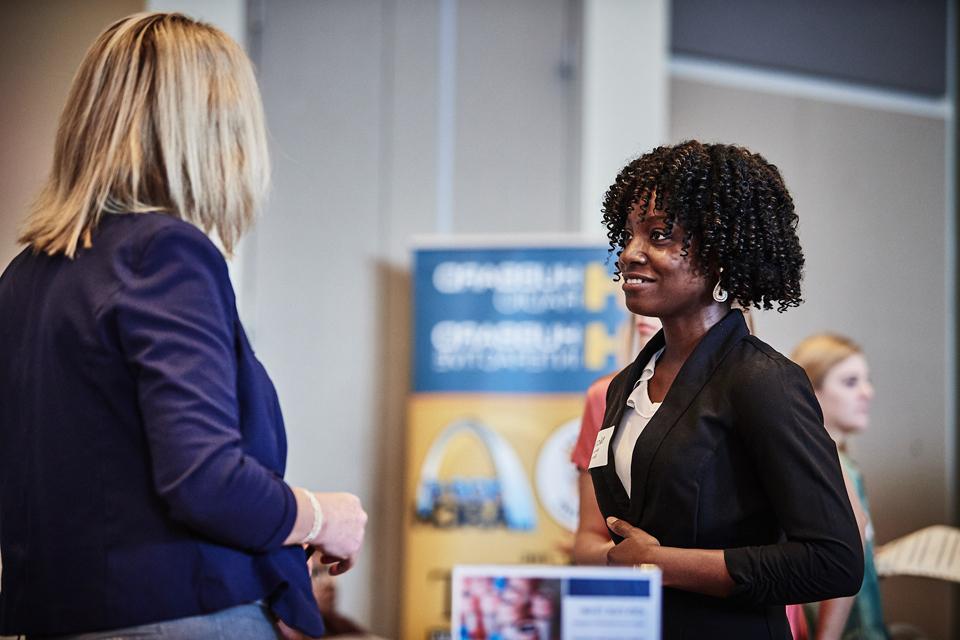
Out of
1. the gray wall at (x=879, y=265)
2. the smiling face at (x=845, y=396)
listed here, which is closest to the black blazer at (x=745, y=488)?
the smiling face at (x=845, y=396)

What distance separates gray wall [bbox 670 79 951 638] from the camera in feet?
17.7

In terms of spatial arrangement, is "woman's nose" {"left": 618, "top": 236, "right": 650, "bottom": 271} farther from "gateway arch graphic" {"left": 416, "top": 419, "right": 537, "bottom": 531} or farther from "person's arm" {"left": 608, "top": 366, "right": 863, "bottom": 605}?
"gateway arch graphic" {"left": 416, "top": 419, "right": 537, "bottom": 531}

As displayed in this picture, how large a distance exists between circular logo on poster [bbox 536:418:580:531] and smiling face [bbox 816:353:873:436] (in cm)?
115

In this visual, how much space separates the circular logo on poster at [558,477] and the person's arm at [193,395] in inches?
121

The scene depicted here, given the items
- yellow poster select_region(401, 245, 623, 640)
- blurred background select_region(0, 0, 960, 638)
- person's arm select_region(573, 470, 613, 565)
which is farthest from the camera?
blurred background select_region(0, 0, 960, 638)

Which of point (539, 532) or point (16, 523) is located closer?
point (16, 523)

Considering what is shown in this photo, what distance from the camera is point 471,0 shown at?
5.01m

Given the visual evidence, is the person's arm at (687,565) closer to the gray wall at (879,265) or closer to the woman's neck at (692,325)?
the woman's neck at (692,325)

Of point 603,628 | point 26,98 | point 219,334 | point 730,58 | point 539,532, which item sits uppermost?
point 730,58

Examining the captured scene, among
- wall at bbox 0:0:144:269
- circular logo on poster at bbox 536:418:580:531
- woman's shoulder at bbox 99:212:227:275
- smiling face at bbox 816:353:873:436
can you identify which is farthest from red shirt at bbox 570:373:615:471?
circular logo on poster at bbox 536:418:580:531

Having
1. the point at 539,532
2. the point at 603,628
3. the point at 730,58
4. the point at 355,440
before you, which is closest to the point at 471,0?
the point at 730,58

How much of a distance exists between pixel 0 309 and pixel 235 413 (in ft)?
1.21

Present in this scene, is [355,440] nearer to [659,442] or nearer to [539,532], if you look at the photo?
[539,532]

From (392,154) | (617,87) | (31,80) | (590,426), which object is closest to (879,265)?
(617,87)
